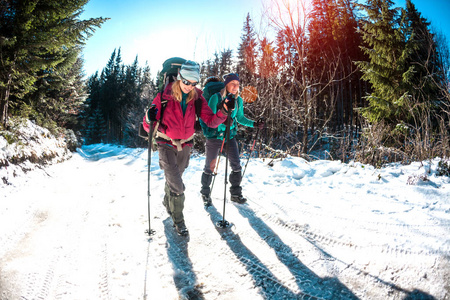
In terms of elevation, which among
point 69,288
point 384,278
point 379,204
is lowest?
A: point 69,288

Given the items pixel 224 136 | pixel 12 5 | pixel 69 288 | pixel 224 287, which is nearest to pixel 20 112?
pixel 12 5

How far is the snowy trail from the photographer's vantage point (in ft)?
5.97

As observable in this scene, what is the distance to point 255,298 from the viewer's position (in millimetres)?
1767

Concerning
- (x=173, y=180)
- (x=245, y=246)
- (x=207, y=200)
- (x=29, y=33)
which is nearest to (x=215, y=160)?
(x=207, y=200)

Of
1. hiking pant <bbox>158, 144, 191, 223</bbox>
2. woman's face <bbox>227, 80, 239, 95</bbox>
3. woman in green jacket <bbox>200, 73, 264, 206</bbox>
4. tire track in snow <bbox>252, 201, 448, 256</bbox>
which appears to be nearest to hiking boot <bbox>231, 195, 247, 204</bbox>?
woman in green jacket <bbox>200, 73, 264, 206</bbox>

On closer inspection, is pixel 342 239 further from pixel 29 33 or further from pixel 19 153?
pixel 29 33

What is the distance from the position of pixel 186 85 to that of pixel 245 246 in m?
2.16

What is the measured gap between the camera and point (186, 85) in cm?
290

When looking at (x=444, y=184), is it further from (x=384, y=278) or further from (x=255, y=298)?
(x=255, y=298)

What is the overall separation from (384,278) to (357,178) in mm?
2920

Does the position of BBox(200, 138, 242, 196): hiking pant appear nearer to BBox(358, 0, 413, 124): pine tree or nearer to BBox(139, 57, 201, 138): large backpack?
BBox(139, 57, 201, 138): large backpack

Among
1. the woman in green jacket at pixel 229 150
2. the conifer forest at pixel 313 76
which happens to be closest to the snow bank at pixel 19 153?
the conifer forest at pixel 313 76

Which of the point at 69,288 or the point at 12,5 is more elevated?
the point at 12,5

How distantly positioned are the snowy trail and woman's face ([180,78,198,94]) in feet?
6.30
